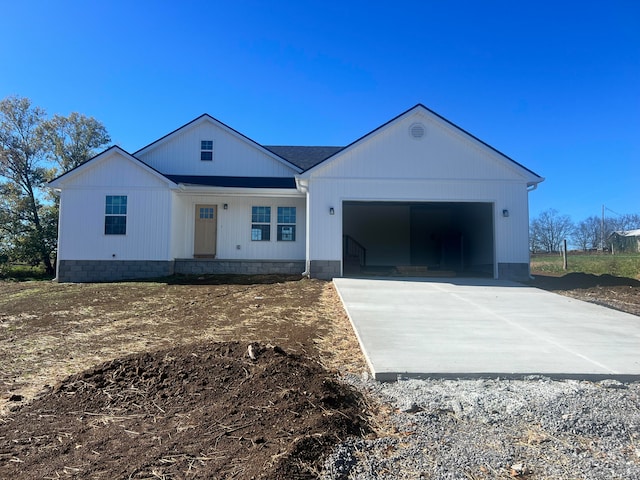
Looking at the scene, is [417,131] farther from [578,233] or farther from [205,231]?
[578,233]

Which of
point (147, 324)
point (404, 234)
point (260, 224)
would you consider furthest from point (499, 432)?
point (404, 234)

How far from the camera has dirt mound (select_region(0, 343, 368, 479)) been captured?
2453 millimetres

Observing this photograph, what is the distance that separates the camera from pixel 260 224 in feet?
47.6

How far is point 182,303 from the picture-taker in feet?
29.3

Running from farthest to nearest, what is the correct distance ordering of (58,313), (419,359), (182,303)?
(182,303)
(58,313)
(419,359)

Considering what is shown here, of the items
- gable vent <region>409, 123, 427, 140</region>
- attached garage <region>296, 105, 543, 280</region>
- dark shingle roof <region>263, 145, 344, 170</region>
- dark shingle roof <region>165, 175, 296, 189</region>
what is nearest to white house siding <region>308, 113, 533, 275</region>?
attached garage <region>296, 105, 543, 280</region>

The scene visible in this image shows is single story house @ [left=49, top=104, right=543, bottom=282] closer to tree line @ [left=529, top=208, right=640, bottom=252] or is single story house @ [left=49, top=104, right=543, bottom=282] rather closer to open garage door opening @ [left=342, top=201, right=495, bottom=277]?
open garage door opening @ [left=342, top=201, right=495, bottom=277]

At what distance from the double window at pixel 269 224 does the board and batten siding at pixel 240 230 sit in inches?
4.7

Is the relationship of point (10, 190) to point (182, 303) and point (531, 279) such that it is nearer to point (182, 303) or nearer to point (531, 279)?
point (182, 303)

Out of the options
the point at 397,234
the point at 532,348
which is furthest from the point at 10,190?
the point at 532,348

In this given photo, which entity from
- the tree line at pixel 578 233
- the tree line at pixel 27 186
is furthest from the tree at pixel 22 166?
the tree line at pixel 578 233

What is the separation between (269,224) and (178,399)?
1128 cm

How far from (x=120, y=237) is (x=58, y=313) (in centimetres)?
565

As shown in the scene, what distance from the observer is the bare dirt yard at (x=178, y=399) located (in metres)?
2.51
